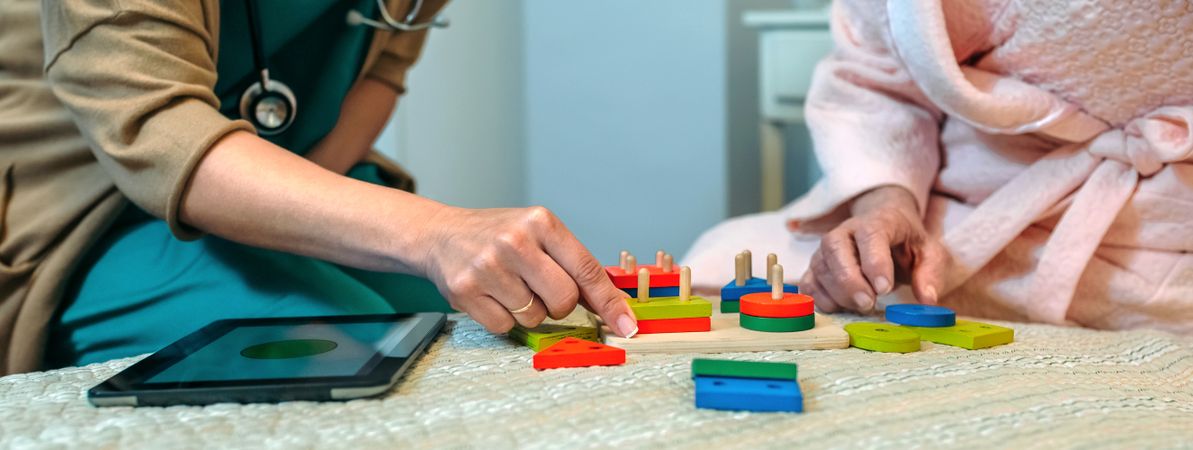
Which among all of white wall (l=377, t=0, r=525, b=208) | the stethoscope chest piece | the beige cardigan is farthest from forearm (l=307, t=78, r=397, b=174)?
white wall (l=377, t=0, r=525, b=208)

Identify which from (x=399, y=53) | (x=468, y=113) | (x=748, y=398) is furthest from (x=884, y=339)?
(x=468, y=113)

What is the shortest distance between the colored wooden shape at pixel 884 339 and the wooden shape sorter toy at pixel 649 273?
0.12 meters

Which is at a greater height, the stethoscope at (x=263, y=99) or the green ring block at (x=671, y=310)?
the stethoscope at (x=263, y=99)

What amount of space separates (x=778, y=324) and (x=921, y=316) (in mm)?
109

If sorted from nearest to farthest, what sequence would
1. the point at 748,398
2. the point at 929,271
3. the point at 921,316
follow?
the point at 748,398 < the point at 921,316 < the point at 929,271

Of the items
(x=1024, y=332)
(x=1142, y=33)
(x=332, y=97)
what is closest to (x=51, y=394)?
(x=332, y=97)

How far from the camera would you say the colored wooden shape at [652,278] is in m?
0.73

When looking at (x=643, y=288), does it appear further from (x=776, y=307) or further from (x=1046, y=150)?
(x=1046, y=150)

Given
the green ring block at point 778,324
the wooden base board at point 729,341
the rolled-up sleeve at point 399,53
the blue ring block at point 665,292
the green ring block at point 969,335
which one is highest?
the rolled-up sleeve at point 399,53

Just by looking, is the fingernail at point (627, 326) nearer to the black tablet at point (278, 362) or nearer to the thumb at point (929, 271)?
the black tablet at point (278, 362)

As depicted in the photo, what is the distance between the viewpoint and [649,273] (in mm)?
740

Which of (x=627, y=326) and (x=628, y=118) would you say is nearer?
(x=627, y=326)

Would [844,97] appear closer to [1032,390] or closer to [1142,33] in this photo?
[1142,33]

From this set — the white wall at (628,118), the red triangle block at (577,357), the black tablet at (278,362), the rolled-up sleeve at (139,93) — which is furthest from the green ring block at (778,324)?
the white wall at (628,118)
